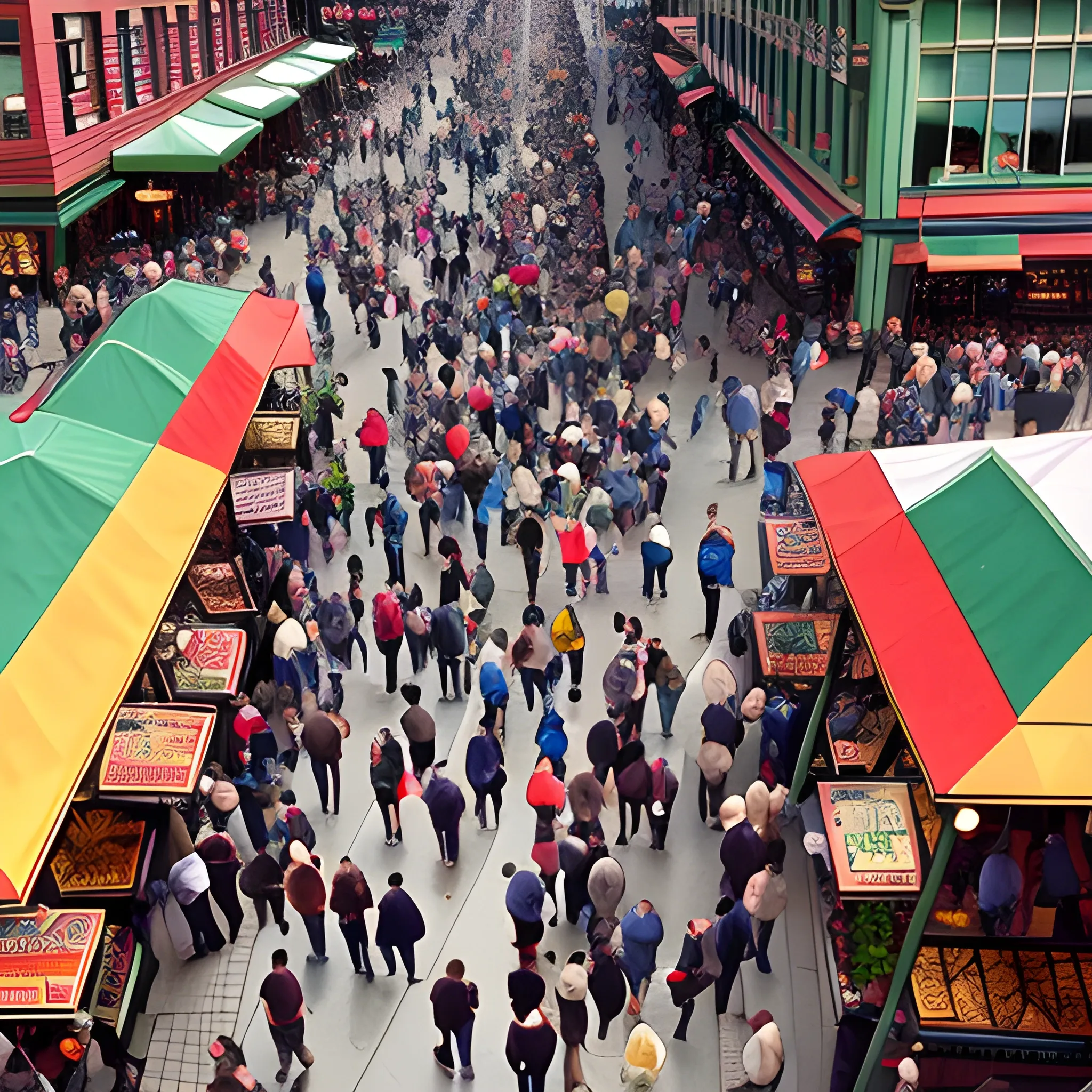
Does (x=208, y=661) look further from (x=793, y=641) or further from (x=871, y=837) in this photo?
(x=871, y=837)

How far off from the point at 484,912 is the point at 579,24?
63825mm

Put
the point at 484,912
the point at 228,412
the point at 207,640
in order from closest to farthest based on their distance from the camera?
the point at 484,912, the point at 207,640, the point at 228,412

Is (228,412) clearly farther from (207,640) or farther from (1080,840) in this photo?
(1080,840)

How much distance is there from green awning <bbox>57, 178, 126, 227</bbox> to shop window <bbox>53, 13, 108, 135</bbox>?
1.12m

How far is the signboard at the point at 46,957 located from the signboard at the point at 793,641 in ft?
19.5

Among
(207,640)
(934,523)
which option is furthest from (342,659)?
(934,523)

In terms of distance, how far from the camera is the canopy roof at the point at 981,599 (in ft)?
24.4

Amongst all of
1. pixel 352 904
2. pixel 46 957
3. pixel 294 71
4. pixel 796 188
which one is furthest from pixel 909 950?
pixel 294 71

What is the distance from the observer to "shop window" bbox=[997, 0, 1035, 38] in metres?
19.8

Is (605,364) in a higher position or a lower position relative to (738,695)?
higher

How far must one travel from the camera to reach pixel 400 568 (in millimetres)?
14266

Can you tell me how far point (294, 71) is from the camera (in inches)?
1587

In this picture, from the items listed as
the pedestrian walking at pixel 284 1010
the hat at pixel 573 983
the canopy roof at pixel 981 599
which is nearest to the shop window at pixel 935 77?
the canopy roof at pixel 981 599

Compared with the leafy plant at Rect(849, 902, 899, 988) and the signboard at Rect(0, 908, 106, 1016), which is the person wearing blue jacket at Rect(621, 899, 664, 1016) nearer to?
the leafy plant at Rect(849, 902, 899, 988)
